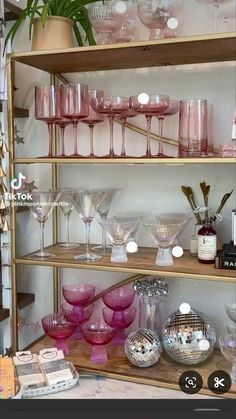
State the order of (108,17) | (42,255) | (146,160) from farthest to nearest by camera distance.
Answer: (42,255)
(108,17)
(146,160)

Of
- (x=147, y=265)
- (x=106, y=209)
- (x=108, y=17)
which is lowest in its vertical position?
(x=147, y=265)

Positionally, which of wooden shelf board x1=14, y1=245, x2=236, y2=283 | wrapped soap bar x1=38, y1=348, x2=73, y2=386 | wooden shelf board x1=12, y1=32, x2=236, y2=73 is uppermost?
wooden shelf board x1=12, y1=32, x2=236, y2=73

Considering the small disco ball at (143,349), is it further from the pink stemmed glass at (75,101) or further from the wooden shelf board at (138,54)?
the wooden shelf board at (138,54)

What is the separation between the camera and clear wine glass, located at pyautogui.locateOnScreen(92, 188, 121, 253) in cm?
143

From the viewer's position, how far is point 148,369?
1291mm

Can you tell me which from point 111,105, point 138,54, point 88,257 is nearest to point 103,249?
point 88,257

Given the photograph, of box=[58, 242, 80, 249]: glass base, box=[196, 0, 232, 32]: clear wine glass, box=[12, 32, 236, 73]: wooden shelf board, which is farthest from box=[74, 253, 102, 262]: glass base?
box=[196, 0, 232, 32]: clear wine glass

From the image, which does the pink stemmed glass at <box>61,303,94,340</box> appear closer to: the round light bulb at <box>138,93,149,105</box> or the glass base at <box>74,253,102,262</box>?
the glass base at <box>74,253,102,262</box>

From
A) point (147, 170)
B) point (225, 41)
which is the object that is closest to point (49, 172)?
point (147, 170)

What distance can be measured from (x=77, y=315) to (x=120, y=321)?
14 cm

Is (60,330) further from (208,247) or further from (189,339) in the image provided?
(208,247)

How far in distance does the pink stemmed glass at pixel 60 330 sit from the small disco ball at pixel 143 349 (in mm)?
206

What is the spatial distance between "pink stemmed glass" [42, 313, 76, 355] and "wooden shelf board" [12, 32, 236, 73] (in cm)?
77

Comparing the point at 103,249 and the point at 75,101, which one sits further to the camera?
the point at 103,249
